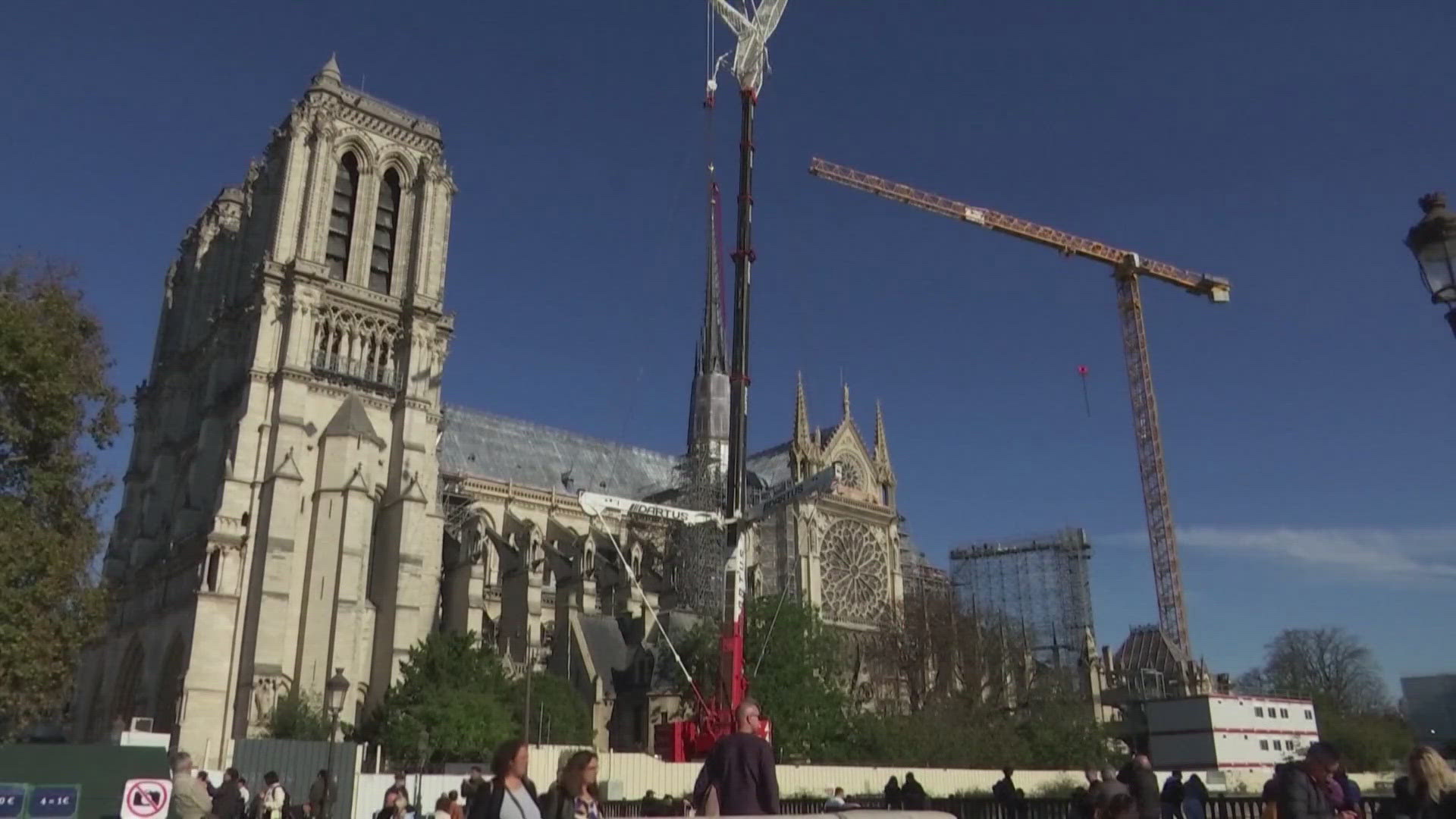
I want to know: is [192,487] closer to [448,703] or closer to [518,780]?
[448,703]

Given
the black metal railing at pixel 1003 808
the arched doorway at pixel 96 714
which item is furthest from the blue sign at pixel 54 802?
the arched doorway at pixel 96 714

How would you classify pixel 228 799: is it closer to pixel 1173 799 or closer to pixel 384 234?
pixel 1173 799

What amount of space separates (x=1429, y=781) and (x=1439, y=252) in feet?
11.1

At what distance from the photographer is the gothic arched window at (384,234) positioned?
46156 millimetres

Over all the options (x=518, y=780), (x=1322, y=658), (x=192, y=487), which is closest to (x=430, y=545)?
(x=192, y=487)

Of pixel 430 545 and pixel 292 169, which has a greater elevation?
pixel 292 169

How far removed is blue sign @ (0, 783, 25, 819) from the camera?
38.8 ft

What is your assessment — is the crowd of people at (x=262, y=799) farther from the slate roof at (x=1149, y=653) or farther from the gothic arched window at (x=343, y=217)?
the slate roof at (x=1149, y=653)

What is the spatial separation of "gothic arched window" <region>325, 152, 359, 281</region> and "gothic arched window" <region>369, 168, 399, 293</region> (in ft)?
3.49

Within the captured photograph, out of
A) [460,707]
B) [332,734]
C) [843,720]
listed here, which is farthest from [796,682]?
[332,734]

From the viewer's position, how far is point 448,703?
104ft

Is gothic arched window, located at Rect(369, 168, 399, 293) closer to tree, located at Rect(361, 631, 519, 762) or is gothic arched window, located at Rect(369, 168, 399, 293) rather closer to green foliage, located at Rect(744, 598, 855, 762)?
tree, located at Rect(361, 631, 519, 762)

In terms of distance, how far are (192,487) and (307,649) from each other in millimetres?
10187

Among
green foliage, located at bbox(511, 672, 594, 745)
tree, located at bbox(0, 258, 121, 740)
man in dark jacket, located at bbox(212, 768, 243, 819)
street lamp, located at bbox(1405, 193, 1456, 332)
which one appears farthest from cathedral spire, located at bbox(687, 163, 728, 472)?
street lamp, located at bbox(1405, 193, 1456, 332)
